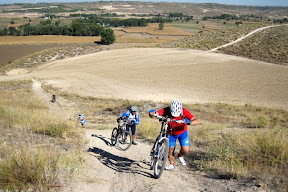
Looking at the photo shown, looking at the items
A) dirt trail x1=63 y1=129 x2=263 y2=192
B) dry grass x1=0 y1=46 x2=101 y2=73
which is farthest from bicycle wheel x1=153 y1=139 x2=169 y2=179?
dry grass x1=0 y1=46 x2=101 y2=73

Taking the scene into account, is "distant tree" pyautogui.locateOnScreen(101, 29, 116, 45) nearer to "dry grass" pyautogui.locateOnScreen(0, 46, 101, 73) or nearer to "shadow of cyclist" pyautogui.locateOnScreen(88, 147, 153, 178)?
"dry grass" pyautogui.locateOnScreen(0, 46, 101, 73)

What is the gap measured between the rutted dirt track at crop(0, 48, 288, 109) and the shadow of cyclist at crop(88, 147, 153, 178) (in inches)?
737

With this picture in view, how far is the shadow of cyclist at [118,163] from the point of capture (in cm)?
666

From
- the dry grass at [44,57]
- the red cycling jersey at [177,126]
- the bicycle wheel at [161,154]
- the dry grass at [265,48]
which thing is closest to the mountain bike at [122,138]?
the bicycle wheel at [161,154]

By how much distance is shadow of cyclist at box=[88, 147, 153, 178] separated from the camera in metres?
6.66

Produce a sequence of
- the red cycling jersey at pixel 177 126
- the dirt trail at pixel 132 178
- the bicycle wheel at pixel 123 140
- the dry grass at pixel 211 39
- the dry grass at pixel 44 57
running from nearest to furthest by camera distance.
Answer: the dirt trail at pixel 132 178 → the red cycling jersey at pixel 177 126 → the bicycle wheel at pixel 123 140 → the dry grass at pixel 44 57 → the dry grass at pixel 211 39

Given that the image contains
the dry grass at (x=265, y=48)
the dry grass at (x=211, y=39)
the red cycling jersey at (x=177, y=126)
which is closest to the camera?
the red cycling jersey at (x=177, y=126)

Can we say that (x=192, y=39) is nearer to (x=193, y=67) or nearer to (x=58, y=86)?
(x=193, y=67)

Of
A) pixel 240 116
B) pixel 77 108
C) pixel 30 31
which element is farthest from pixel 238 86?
pixel 30 31

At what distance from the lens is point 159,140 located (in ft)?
20.5

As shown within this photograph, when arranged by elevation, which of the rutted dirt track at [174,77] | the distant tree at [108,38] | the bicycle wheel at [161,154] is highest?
the distant tree at [108,38]

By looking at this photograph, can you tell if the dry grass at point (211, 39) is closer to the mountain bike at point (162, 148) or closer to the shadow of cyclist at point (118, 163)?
the shadow of cyclist at point (118, 163)

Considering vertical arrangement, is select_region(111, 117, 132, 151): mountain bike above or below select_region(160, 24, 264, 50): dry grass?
below

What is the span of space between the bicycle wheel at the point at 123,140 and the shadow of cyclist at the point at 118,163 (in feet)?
2.51
